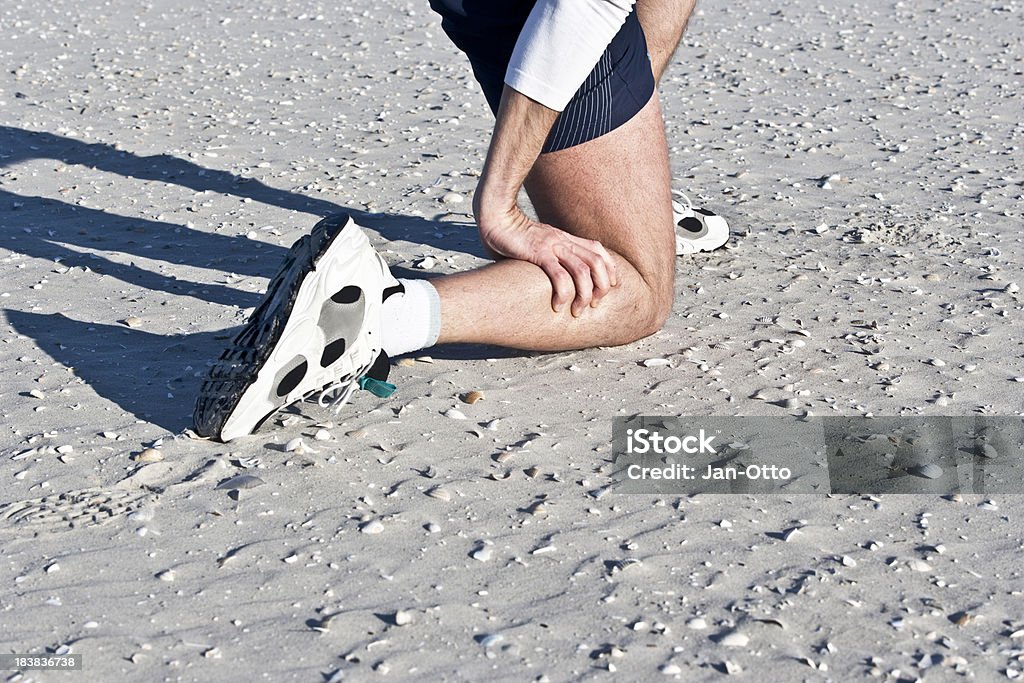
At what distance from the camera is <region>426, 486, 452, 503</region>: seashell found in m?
2.57

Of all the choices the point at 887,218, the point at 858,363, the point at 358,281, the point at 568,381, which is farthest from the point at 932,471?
A: the point at 887,218

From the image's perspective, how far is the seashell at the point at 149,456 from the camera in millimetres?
2686

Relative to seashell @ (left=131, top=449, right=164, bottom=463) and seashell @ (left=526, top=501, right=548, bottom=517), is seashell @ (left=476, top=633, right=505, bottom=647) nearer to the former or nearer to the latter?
seashell @ (left=526, top=501, right=548, bottom=517)

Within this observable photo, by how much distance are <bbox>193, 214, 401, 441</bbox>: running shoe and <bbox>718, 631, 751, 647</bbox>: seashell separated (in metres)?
1.11

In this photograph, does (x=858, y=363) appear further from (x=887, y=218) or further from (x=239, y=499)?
(x=239, y=499)

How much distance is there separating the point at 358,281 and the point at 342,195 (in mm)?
1914

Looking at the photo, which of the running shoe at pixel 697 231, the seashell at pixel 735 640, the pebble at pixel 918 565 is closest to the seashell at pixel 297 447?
the seashell at pixel 735 640

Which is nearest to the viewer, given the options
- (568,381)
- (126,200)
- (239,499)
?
(239,499)

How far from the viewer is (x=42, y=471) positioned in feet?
8.73

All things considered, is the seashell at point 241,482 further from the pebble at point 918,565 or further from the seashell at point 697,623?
the pebble at point 918,565

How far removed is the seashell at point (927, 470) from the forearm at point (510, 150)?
1124mm

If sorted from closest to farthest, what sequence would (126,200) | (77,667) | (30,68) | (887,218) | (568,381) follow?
(77,667), (568,381), (887,218), (126,200), (30,68)

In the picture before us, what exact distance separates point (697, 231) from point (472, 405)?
4.35ft

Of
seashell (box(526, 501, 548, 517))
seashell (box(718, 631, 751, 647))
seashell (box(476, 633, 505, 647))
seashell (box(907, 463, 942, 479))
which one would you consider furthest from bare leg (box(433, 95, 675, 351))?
seashell (box(718, 631, 751, 647))
